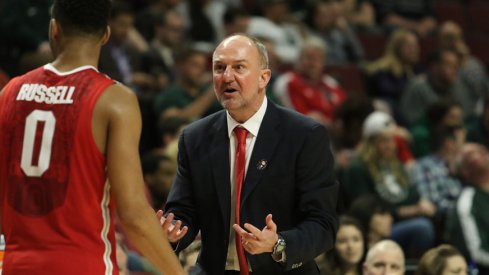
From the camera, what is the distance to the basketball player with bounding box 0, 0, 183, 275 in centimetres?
366

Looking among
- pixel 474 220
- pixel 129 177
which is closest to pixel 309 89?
pixel 474 220

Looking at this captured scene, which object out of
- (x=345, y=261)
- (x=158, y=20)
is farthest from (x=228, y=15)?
(x=345, y=261)

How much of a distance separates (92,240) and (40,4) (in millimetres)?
5752

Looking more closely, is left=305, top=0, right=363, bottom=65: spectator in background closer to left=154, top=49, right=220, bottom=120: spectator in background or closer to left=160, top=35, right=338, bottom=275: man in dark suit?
left=154, top=49, right=220, bottom=120: spectator in background

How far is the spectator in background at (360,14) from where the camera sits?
13570 mm

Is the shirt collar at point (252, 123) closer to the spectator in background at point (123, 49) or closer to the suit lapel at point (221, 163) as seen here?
the suit lapel at point (221, 163)

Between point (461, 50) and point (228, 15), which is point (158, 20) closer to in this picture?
point (228, 15)

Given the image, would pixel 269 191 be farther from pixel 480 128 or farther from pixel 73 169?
pixel 480 128

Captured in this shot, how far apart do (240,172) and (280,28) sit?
765 centimetres

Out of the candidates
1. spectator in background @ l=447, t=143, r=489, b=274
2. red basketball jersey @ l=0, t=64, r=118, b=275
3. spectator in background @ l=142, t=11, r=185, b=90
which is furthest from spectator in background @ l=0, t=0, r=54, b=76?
red basketball jersey @ l=0, t=64, r=118, b=275

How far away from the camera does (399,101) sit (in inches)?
468

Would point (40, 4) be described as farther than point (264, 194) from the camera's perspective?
Yes

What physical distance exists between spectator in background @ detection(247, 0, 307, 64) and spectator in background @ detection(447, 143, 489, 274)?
348 cm

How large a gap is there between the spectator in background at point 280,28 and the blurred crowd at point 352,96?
2 cm
